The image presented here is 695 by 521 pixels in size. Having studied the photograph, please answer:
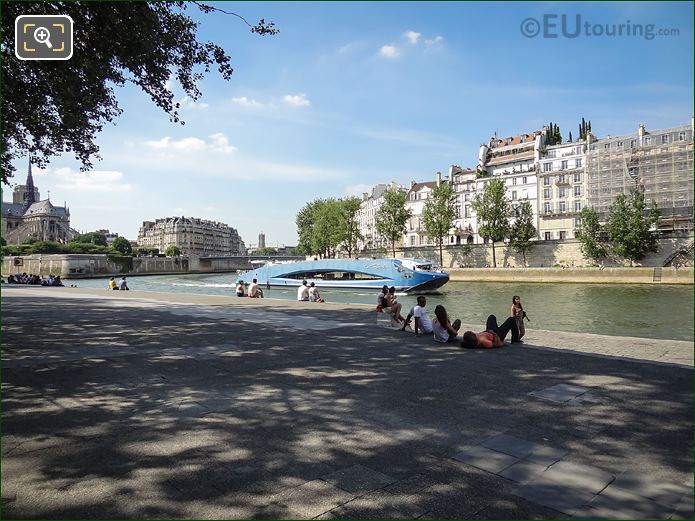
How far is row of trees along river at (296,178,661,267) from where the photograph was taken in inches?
2277

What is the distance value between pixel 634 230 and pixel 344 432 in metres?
63.1

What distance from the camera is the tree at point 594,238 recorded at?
60.9 m

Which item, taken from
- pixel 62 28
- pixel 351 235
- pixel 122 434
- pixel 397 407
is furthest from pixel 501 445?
pixel 351 235

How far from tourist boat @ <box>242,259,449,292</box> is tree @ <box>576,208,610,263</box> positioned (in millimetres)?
22882

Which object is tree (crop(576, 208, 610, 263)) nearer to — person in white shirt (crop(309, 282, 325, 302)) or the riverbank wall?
the riverbank wall

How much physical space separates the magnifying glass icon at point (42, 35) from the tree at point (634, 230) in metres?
63.2

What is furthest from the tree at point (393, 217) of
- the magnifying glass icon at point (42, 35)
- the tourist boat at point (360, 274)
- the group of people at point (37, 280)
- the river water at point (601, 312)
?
the magnifying glass icon at point (42, 35)

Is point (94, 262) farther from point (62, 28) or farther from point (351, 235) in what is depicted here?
point (62, 28)

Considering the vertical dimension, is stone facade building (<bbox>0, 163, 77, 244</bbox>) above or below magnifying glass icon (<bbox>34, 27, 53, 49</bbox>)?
above

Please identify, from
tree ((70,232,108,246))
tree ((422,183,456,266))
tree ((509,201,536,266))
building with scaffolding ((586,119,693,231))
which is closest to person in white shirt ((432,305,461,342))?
building with scaffolding ((586,119,693,231))

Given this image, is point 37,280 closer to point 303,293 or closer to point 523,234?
point 303,293

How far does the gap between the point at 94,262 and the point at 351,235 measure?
→ 53.8 meters

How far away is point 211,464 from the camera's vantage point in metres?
4.20

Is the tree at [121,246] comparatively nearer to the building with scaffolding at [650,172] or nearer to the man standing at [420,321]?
the building with scaffolding at [650,172]
